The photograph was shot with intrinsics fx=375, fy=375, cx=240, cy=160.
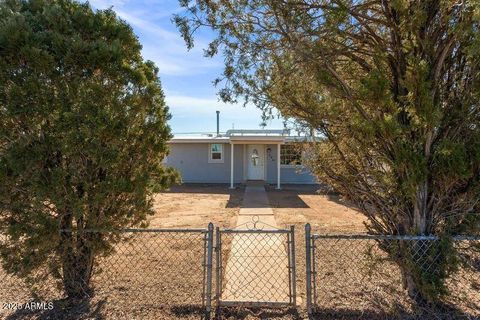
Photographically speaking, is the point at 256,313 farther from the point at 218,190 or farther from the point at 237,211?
the point at 218,190

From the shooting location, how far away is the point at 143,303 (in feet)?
13.8

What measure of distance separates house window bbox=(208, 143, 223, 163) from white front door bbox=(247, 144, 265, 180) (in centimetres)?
168

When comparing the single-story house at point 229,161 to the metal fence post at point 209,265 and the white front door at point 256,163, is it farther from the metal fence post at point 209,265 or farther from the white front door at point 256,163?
the metal fence post at point 209,265

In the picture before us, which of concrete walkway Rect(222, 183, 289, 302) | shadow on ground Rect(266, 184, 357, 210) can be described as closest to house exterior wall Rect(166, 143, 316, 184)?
shadow on ground Rect(266, 184, 357, 210)

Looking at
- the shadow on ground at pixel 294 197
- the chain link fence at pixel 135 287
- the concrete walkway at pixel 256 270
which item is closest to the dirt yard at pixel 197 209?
the shadow on ground at pixel 294 197

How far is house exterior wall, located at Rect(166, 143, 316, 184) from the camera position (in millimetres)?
21906

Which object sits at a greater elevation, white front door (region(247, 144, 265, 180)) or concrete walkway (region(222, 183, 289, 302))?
white front door (region(247, 144, 265, 180))

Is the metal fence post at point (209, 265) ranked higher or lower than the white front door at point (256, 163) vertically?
lower

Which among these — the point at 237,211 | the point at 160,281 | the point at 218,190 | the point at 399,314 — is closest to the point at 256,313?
the point at 399,314

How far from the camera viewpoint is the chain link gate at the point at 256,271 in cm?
407

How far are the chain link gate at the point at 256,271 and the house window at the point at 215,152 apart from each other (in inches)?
584

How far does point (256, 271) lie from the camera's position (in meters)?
5.42

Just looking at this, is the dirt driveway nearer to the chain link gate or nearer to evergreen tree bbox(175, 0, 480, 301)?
the chain link gate

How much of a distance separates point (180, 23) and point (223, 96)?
0.99 m
